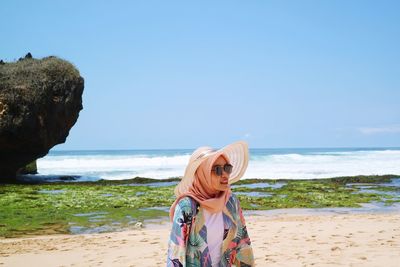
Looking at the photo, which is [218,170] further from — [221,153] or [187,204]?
[187,204]

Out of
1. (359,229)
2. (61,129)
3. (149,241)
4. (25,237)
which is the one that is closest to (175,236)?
(149,241)

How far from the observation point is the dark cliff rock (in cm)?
2450

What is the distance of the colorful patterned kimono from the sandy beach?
4.17 metres

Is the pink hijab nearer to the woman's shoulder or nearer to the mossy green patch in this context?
the woman's shoulder

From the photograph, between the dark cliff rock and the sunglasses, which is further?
the dark cliff rock

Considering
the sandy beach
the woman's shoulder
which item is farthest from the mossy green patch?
the woman's shoulder

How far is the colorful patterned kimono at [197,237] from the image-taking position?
2639 mm

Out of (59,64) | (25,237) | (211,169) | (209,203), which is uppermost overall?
(59,64)

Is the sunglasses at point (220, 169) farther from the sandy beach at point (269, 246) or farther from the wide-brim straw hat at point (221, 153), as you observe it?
the sandy beach at point (269, 246)

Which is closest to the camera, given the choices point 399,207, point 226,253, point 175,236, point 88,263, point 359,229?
point 175,236

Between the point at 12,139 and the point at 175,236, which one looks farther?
the point at 12,139

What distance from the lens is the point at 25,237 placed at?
407 inches

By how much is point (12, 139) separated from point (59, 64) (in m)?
5.75

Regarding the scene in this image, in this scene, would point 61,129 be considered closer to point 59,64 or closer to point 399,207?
point 59,64
